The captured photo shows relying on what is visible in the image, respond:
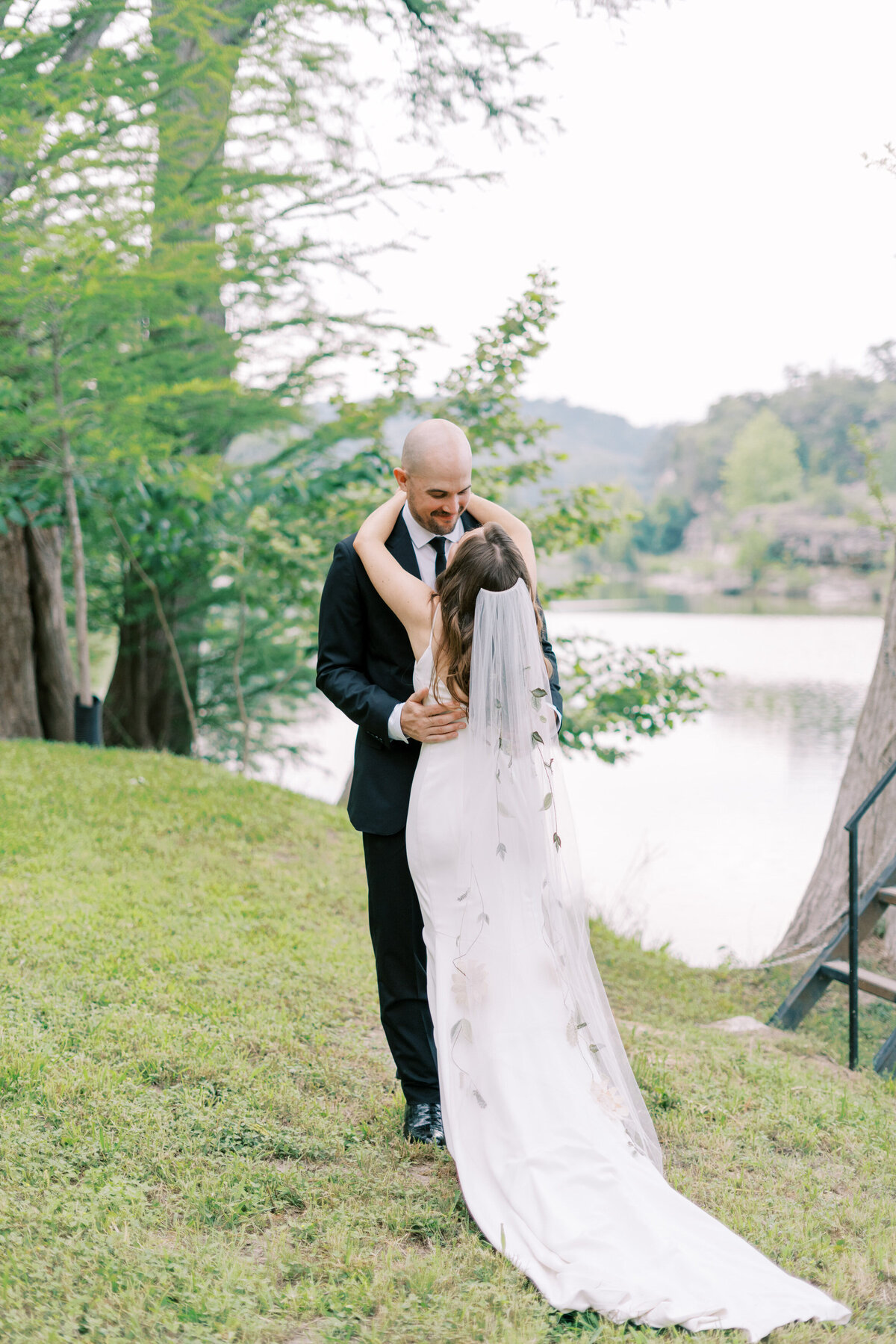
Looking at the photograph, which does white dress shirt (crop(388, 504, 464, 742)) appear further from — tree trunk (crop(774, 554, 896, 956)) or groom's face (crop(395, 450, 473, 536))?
tree trunk (crop(774, 554, 896, 956))

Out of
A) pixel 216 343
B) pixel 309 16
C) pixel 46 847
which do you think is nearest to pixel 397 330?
pixel 216 343

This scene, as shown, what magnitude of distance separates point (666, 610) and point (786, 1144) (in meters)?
29.8

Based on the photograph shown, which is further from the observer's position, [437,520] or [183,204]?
[183,204]

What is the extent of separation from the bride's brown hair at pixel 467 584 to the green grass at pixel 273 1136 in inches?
54.8

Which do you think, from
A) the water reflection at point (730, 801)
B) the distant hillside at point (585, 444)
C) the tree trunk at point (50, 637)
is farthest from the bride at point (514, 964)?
the tree trunk at point (50, 637)

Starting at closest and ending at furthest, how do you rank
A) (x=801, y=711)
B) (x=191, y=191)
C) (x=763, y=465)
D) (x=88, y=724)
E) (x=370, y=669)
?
(x=370, y=669), (x=191, y=191), (x=88, y=724), (x=801, y=711), (x=763, y=465)

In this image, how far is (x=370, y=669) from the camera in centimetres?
306

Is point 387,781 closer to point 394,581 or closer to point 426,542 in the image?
point 394,581

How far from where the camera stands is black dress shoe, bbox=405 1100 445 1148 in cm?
298

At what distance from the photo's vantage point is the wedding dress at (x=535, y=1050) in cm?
218

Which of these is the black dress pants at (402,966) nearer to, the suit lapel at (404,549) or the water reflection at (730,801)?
the suit lapel at (404,549)

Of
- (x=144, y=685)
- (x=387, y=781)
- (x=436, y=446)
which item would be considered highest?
(x=436, y=446)

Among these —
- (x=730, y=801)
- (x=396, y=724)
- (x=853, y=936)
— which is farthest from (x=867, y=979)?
(x=730, y=801)

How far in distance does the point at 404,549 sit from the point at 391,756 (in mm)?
615
